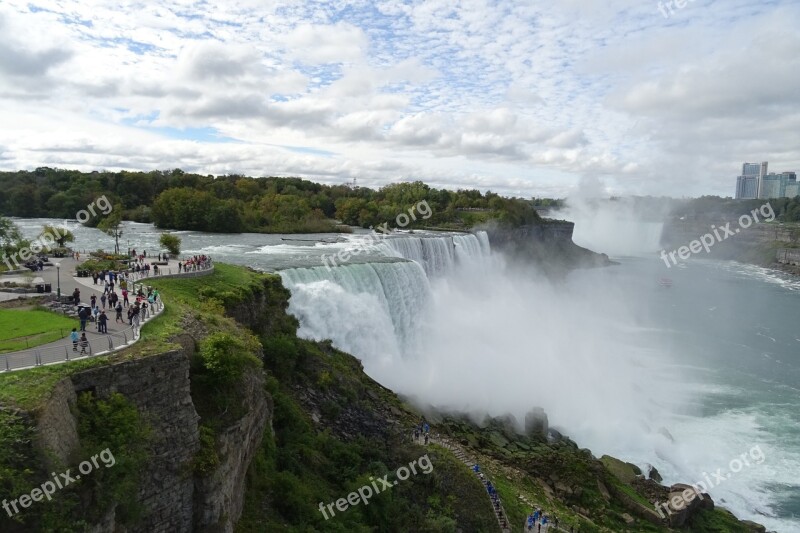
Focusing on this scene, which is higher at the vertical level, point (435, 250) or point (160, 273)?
point (160, 273)

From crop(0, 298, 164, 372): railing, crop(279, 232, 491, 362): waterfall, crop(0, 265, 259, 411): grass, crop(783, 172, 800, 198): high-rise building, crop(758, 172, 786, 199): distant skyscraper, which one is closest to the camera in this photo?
crop(0, 265, 259, 411): grass

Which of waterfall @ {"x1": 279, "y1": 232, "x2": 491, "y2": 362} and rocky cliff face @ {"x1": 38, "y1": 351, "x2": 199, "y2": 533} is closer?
rocky cliff face @ {"x1": 38, "y1": 351, "x2": 199, "y2": 533}

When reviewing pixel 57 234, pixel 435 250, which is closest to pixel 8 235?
pixel 57 234

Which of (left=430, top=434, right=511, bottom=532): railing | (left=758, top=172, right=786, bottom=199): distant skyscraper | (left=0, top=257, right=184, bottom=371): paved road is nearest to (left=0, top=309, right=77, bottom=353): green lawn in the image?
(left=0, top=257, right=184, bottom=371): paved road

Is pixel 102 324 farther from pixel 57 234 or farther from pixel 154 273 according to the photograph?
pixel 57 234

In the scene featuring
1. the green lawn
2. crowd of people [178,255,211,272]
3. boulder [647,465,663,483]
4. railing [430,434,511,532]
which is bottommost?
boulder [647,465,663,483]

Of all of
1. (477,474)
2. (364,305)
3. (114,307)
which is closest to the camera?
(114,307)

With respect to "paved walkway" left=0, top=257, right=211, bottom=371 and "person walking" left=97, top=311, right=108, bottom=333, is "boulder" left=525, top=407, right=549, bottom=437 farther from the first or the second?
"person walking" left=97, top=311, right=108, bottom=333
